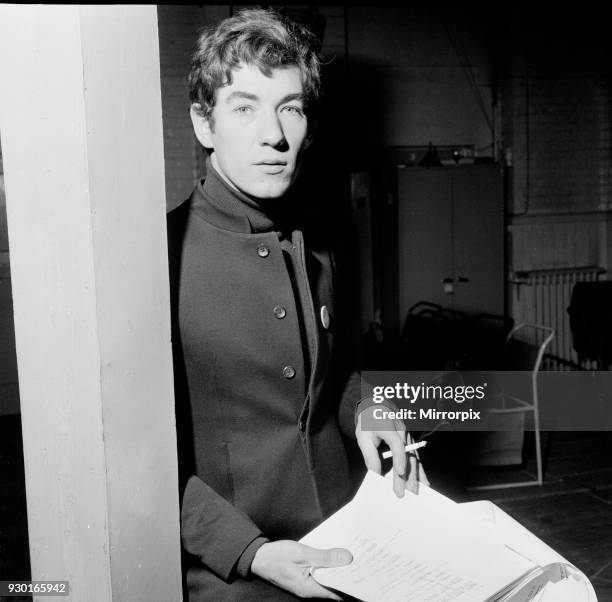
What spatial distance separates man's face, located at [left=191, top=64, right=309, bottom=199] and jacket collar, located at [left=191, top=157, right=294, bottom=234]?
66 millimetres

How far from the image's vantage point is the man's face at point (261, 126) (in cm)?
117

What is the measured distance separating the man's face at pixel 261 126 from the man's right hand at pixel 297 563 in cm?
56

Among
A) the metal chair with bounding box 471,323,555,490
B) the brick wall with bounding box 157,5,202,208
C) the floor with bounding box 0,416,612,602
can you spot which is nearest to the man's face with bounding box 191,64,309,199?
the floor with bounding box 0,416,612,602

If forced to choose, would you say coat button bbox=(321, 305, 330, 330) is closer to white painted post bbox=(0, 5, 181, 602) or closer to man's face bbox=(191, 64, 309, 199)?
man's face bbox=(191, 64, 309, 199)

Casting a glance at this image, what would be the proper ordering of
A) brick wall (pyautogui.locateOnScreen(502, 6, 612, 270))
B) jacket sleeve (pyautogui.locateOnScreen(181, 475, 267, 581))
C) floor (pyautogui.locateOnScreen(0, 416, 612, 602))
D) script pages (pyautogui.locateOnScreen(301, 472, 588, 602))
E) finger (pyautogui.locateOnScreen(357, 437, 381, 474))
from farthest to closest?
brick wall (pyautogui.locateOnScreen(502, 6, 612, 270))
floor (pyautogui.locateOnScreen(0, 416, 612, 602))
finger (pyautogui.locateOnScreen(357, 437, 381, 474))
jacket sleeve (pyautogui.locateOnScreen(181, 475, 267, 581))
script pages (pyautogui.locateOnScreen(301, 472, 588, 602))

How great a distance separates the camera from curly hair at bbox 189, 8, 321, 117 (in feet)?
3.84

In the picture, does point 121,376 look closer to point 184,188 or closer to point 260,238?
point 260,238

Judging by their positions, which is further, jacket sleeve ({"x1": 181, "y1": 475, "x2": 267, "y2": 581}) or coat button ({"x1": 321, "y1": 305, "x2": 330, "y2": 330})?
coat button ({"x1": 321, "y1": 305, "x2": 330, "y2": 330})

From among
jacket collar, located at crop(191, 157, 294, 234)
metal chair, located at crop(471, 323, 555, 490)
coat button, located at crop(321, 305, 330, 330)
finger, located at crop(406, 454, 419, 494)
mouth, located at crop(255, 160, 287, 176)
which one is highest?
mouth, located at crop(255, 160, 287, 176)

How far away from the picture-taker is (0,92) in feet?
2.79

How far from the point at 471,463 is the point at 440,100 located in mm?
3417

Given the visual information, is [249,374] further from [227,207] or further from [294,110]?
[294,110]

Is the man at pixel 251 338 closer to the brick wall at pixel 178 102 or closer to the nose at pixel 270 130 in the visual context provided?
the nose at pixel 270 130

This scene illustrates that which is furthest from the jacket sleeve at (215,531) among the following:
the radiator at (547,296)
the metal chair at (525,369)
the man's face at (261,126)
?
the radiator at (547,296)
